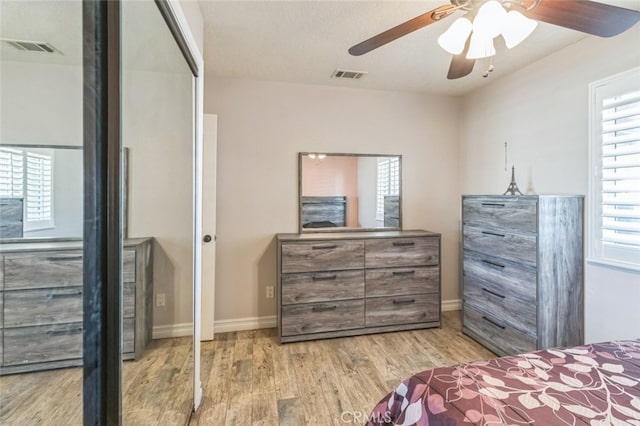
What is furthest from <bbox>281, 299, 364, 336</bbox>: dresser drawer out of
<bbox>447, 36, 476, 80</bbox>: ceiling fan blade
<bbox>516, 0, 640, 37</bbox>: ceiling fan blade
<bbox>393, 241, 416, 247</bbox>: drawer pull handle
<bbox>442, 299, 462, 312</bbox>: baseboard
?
<bbox>516, 0, 640, 37</bbox>: ceiling fan blade

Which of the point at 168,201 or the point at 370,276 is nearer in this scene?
the point at 168,201

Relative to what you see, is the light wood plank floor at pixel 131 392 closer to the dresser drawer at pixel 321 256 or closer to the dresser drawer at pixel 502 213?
the dresser drawer at pixel 321 256

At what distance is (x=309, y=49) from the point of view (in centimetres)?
244

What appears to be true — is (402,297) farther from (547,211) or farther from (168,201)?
(168,201)

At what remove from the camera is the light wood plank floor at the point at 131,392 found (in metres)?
0.65

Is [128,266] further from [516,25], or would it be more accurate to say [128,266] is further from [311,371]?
[516,25]

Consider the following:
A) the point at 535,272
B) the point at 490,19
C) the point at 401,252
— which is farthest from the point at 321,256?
the point at 490,19

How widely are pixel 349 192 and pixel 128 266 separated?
2479mm

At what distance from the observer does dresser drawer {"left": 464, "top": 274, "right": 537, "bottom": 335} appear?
7.34ft

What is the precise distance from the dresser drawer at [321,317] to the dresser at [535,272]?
3.79 ft

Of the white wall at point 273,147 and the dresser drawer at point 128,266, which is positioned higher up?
the white wall at point 273,147

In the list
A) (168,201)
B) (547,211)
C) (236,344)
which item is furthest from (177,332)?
(547,211)

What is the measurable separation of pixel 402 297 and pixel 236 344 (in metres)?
1.60

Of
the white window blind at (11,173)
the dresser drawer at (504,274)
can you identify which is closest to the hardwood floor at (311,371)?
the dresser drawer at (504,274)
